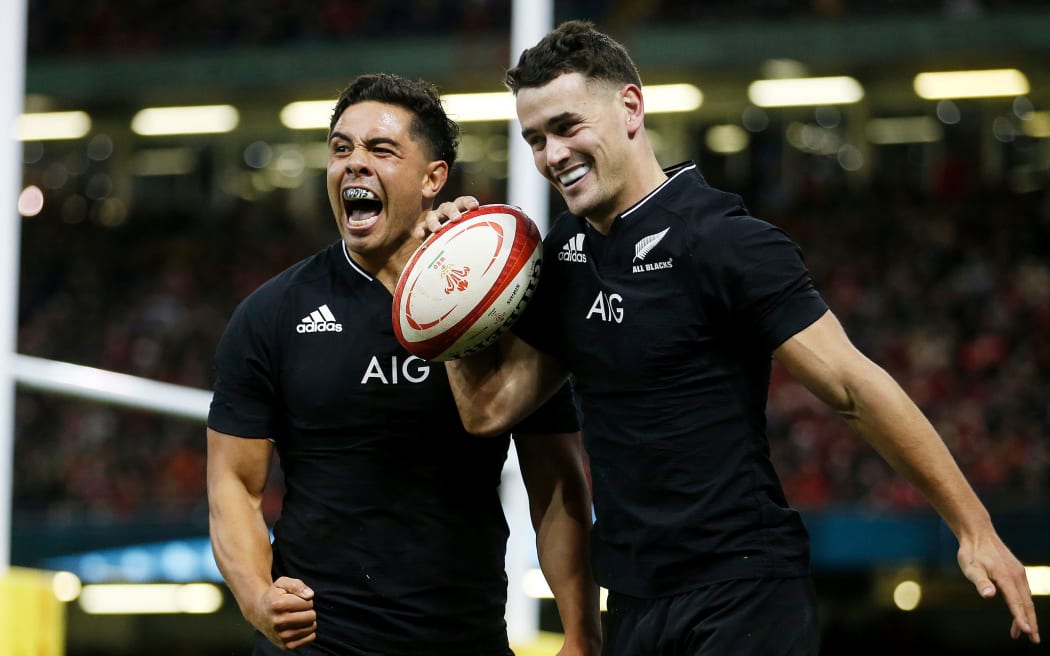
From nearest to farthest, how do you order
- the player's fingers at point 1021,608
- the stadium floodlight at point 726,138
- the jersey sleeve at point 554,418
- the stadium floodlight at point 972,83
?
the player's fingers at point 1021,608 < the jersey sleeve at point 554,418 < the stadium floodlight at point 972,83 < the stadium floodlight at point 726,138

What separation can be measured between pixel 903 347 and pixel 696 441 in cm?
1306

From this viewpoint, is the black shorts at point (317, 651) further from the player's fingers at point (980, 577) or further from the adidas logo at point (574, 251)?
the player's fingers at point (980, 577)

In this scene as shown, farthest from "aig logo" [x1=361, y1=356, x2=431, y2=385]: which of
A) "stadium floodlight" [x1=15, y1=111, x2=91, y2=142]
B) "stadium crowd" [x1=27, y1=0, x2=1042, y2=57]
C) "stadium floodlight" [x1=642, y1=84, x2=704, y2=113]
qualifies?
"stadium floodlight" [x1=15, y1=111, x2=91, y2=142]

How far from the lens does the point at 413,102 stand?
120 inches

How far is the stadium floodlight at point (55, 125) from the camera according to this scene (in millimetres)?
22609

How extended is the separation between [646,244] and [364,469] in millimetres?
792

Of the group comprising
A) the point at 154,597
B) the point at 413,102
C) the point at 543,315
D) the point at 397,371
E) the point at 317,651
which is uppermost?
the point at 413,102

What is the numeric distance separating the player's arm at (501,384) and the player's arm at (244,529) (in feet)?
1.52

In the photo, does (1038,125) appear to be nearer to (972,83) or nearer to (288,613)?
Result: (972,83)

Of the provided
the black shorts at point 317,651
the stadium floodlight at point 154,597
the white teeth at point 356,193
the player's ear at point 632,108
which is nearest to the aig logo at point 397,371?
the white teeth at point 356,193

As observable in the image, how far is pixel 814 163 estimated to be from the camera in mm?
20688

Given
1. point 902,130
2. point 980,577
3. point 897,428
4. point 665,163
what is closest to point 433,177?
point 897,428

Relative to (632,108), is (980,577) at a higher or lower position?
lower

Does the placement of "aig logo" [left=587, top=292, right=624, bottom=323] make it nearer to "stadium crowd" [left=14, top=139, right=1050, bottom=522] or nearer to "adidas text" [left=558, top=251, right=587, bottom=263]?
"adidas text" [left=558, top=251, right=587, bottom=263]
